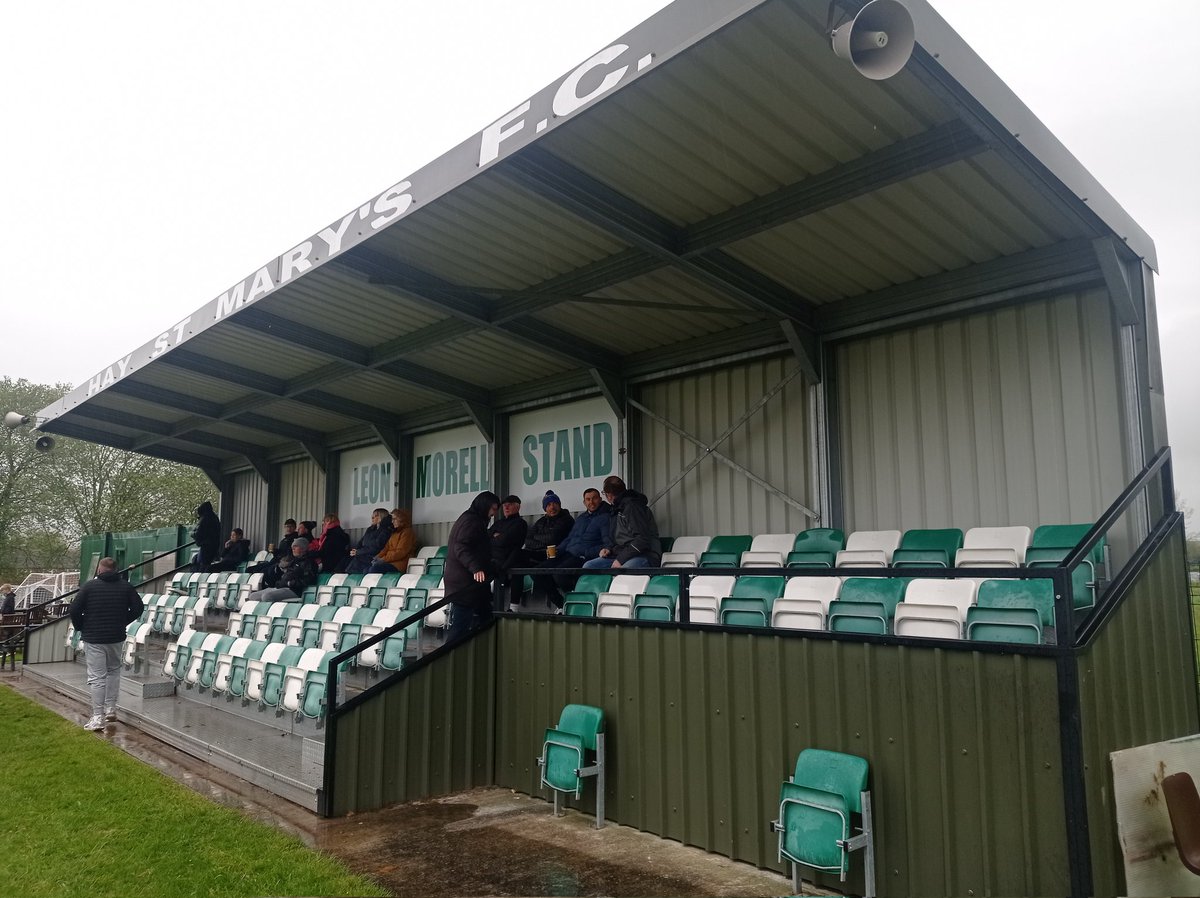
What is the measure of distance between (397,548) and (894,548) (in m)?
7.54

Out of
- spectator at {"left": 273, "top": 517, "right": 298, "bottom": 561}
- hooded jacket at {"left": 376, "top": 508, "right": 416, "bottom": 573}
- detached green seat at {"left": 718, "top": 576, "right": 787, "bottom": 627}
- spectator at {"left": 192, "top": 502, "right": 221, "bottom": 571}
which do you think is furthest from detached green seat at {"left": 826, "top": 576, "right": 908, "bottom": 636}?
spectator at {"left": 192, "top": 502, "right": 221, "bottom": 571}

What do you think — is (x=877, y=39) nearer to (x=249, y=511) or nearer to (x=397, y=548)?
(x=397, y=548)

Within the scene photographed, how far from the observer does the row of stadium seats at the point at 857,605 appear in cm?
462

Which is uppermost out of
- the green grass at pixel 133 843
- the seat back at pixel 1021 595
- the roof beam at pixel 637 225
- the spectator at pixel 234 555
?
the roof beam at pixel 637 225

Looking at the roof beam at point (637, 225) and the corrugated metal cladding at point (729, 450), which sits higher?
the roof beam at point (637, 225)

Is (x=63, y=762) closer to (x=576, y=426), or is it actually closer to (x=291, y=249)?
(x=291, y=249)

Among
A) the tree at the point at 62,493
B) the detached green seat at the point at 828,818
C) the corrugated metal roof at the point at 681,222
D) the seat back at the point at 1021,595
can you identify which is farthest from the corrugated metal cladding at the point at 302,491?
the tree at the point at 62,493

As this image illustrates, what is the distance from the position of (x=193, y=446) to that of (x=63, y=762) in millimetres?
11275

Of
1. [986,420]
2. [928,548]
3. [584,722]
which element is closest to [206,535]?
[584,722]

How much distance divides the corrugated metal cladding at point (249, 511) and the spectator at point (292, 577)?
4.83 m

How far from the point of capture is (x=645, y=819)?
19.0 feet

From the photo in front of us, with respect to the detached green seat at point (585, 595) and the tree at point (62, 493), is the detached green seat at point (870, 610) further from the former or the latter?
the tree at point (62, 493)

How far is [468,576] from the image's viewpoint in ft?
24.0

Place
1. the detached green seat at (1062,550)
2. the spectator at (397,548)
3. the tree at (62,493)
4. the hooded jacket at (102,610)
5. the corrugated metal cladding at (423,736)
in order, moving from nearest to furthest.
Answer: the detached green seat at (1062,550) < the corrugated metal cladding at (423,736) < the hooded jacket at (102,610) < the spectator at (397,548) < the tree at (62,493)
